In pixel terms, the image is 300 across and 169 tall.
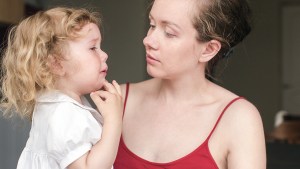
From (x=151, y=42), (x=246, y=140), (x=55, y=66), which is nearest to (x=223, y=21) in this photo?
(x=151, y=42)

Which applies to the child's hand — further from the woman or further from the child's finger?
the woman

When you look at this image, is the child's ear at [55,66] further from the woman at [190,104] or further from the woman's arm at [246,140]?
the woman's arm at [246,140]

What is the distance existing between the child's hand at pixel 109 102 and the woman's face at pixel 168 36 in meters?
0.12

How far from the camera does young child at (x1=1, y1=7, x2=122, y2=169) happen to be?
1.38m

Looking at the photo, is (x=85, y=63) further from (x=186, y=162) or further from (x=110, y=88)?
(x=186, y=162)

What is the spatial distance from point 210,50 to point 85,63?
371 millimetres

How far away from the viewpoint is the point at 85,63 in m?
1.49

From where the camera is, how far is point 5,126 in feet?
7.08

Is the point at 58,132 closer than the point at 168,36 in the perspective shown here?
Yes

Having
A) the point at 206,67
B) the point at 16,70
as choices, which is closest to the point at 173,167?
the point at 206,67

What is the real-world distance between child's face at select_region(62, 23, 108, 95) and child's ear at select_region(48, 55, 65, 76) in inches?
0.4

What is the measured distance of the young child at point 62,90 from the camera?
138 cm

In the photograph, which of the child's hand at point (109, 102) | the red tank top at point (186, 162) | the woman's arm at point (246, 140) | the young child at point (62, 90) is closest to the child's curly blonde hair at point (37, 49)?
the young child at point (62, 90)

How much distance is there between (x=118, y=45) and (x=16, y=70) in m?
4.03
